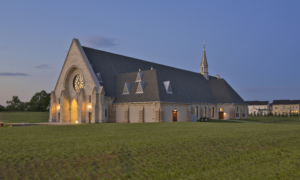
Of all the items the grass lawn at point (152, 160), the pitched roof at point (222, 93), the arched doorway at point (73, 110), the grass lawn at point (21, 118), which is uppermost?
the pitched roof at point (222, 93)

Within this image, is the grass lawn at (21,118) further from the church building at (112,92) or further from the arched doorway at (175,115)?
the arched doorway at (175,115)

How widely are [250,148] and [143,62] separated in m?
47.2

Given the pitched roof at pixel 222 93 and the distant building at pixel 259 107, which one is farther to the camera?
the distant building at pixel 259 107

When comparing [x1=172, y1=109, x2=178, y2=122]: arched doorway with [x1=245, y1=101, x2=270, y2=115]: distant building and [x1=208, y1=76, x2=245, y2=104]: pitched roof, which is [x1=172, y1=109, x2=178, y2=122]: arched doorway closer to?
[x1=208, y1=76, x2=245, y2=104]: pitched roof

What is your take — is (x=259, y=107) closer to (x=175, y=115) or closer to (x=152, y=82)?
(x=175, y=115)

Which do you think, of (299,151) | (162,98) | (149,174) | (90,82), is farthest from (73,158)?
(90,82)

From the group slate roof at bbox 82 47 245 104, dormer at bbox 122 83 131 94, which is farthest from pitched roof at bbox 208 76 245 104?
dormer at bbox 122 83 131 94

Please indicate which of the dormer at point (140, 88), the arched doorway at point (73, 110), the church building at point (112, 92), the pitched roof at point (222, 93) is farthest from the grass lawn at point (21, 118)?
the pitched roof at point (222, 93)

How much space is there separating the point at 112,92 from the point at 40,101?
2276 inches

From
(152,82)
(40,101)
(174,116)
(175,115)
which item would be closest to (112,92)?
(152,82)

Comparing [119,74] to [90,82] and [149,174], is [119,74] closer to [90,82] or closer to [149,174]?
[90,82]

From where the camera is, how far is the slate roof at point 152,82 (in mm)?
48719

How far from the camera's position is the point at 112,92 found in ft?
170

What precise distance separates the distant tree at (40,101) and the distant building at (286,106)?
394 ft
